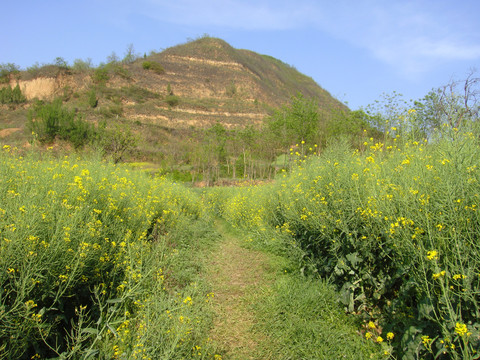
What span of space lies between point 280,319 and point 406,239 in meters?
1.85

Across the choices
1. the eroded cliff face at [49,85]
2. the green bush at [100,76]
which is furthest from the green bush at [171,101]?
the eroded cliff face at [49,85]

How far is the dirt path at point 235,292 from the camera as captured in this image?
125 inches

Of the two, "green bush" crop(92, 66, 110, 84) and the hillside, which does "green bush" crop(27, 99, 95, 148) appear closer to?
the hillside

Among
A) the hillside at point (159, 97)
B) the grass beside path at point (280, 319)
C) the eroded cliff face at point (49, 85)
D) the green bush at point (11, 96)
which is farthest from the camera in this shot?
the eroded cliff face at point (49, 85)

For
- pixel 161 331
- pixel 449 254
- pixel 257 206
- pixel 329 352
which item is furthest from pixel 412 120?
pixel 257 206

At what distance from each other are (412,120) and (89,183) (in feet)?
12.8

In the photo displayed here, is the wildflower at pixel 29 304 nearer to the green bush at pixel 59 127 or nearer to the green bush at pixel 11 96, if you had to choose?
the green bush at pixel 59 127

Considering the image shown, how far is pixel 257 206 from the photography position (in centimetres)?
767

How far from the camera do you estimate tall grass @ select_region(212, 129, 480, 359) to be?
201 centimetres

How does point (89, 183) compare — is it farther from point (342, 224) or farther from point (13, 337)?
point (342, 224)

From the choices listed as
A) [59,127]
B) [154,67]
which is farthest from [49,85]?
[59,127]

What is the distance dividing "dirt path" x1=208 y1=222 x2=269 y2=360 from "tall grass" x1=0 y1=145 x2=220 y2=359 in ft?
0.77

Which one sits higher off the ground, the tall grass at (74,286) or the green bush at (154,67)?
the green bush at (154,67)

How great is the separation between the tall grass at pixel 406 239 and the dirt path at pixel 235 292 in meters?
0.88
